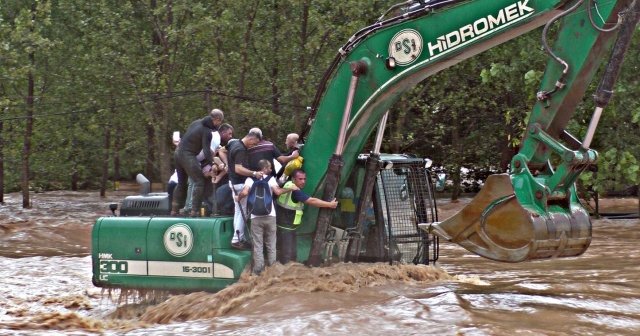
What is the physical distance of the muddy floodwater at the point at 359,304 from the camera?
10844mm

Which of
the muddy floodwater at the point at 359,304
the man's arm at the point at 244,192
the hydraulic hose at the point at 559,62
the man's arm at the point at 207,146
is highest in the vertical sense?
the hydraulic hose at the point at 559,62

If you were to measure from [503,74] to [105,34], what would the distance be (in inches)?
644

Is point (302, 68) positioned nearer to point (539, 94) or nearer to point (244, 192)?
point (244, 192)

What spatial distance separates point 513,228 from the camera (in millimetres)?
10672

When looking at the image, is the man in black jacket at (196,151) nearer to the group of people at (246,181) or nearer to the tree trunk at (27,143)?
the group of people at (246,181)

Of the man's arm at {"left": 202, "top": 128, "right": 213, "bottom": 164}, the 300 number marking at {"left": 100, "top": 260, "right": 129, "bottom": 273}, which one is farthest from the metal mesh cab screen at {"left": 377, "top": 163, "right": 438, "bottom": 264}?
the 300 number marking at {"left": 100, "top": 260, "right": 129, "bottom": 273}

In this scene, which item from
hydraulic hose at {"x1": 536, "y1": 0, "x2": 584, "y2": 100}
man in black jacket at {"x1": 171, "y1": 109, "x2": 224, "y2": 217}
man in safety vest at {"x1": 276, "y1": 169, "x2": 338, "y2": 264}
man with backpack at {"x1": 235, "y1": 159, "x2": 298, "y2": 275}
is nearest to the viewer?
hydraulic hose at {"x1": 536, "y1": 0, "x2": 584, "y2": 100}

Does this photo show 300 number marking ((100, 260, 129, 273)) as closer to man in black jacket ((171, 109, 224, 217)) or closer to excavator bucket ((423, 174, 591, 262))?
man in black jacket ((171, 109, 224, 217))

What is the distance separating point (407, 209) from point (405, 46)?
2497 mm

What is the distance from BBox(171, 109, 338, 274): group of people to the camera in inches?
490

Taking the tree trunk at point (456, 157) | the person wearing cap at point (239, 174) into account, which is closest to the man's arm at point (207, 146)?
the person wearing cap at point (239, 174)

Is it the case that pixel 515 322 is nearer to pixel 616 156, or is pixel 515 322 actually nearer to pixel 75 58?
pixel 616 156

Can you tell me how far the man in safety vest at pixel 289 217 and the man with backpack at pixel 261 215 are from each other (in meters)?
0.24

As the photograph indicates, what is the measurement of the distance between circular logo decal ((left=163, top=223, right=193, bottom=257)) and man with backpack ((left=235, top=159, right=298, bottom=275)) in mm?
817
